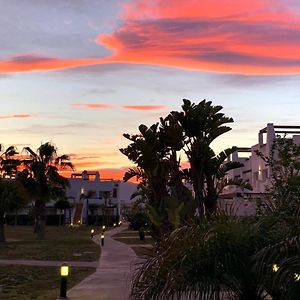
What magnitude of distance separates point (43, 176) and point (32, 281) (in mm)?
23805

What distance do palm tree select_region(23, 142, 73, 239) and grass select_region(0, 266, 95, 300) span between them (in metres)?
19.7

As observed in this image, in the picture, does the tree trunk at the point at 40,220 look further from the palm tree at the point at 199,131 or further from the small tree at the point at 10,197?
the palm tree at the point at 199,131

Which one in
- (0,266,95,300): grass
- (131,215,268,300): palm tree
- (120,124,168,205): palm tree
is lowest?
(0,266,95,300): grass

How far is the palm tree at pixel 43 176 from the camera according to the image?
3812 centimetres

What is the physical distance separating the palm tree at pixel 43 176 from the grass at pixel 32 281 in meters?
19.7

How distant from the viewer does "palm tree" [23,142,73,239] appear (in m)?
38.1

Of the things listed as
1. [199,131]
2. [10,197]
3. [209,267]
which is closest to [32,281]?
[199,131]

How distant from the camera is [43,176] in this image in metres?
38.5

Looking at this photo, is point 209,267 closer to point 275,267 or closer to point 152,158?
point 275,267

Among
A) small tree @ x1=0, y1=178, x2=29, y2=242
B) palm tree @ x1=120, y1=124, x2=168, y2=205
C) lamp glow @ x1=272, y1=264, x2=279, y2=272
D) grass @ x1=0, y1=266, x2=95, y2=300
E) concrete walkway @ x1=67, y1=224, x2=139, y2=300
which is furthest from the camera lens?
small tree @ x1=0, y1=178, x2=29, y2=242

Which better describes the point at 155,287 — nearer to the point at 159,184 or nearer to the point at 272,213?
the point at 272,213

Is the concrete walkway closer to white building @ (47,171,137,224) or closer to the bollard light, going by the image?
the bollard light

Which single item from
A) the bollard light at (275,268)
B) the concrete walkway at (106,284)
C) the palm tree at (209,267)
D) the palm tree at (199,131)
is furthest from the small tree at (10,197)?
the bollard light at (275,268)

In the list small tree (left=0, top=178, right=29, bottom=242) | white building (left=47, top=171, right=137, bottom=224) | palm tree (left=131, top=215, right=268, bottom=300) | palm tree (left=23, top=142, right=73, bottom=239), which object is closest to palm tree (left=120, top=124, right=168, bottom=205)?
palm tree (left=131, top=215, right=268, bottom=300)
